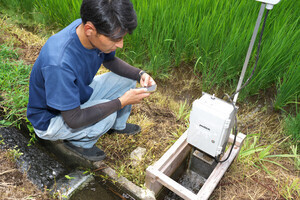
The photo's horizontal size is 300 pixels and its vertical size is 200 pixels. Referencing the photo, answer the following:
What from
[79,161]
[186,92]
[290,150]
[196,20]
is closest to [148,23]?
[196,20]

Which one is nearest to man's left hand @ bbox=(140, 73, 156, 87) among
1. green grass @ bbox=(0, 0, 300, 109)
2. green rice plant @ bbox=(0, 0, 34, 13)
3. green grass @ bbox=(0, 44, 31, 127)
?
green grass @ bbox=(0, 0, 300, 109)

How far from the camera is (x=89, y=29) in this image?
117cm

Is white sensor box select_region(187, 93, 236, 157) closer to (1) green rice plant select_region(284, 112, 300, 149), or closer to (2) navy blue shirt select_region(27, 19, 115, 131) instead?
(2) navy blue shirt select_region(27, 19, 115, 131)

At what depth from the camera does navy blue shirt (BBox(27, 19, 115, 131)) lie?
1.20 metres

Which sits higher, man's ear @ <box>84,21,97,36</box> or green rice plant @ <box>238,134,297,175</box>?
man's ear @ <box>84,21,97,36</box>

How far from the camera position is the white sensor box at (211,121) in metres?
1.28

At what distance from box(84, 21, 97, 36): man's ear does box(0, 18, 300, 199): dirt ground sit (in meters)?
0.97

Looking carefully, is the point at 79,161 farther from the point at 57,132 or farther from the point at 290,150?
the point at 290,150

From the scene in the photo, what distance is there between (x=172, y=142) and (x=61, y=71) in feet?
3.66

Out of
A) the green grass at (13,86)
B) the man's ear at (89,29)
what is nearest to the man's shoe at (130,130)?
the green grass at (13,86)

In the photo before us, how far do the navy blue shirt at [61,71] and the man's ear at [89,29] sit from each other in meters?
0.14

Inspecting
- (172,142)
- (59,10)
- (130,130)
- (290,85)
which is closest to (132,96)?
(130,130)

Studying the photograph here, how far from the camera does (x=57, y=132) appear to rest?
5.05 feet

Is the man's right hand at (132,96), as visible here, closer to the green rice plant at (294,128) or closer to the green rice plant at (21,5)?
the green rice plant at (294,128)
